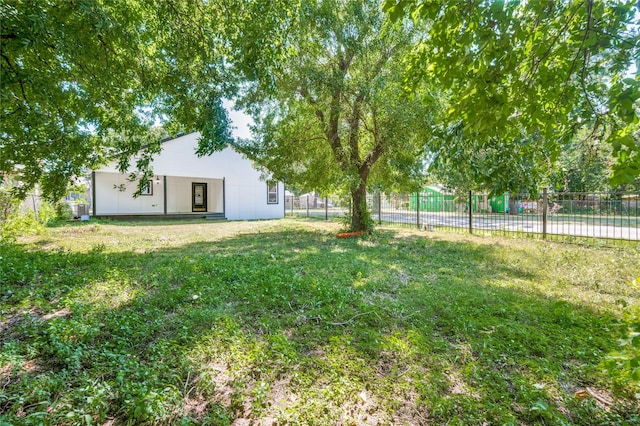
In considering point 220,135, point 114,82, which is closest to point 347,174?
point 220,135

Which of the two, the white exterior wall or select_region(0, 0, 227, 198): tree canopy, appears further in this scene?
the white exterior wall

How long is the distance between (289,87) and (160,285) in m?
6.45

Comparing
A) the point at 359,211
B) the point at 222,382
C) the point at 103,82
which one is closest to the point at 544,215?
the point at 359,211

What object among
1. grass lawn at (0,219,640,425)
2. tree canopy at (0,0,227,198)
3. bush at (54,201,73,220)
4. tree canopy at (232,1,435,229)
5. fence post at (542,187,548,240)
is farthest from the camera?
bush at (54,201,73,220)

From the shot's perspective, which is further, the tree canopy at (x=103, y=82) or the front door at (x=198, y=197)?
the front door at (x=198, y=197)

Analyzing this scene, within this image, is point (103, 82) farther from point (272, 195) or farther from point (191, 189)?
point (191, 189)

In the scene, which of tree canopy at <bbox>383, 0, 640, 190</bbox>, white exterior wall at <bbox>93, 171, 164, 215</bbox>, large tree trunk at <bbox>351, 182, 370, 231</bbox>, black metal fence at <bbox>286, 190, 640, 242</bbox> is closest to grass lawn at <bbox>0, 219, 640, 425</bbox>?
tree canopy at <bbox>383, 0, 640, 190</bbox>

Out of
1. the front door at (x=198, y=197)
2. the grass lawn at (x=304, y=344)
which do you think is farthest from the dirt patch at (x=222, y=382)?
the front door at (x=198, y=197)

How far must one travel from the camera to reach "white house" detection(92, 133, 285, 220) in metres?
14.9

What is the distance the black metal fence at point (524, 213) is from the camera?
26.6 ft

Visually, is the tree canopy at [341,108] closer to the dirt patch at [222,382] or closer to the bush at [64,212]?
the dirt patch at [222,382]

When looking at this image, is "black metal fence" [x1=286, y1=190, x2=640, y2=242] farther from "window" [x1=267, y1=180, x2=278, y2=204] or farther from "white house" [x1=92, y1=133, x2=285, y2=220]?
"window" [x1=267, y1=180, x2=278, y2=204]

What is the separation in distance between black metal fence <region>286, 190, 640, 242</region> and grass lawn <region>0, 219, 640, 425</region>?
7.12 feet

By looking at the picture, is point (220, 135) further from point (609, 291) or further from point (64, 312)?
point (609, 291)
